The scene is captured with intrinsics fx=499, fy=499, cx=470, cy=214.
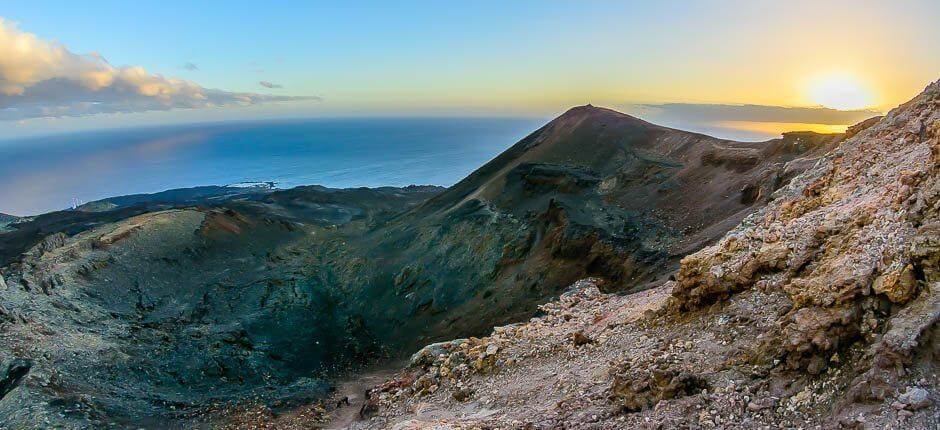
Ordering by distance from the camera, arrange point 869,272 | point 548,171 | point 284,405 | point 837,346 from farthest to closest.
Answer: point 548,171
point 284,405
point 869,272
point 837,346

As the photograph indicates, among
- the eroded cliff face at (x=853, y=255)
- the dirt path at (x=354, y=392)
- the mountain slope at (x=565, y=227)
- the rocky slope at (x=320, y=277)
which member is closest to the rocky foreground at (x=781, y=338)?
the eroded cliff face at (x=853, y=255)

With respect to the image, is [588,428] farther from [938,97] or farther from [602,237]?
[602,237]

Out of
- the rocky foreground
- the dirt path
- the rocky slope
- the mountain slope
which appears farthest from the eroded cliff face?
the dirt path

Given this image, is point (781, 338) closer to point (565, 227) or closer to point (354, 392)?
point (354, 392)

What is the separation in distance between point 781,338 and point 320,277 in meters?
39.4

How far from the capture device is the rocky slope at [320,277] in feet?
74.3

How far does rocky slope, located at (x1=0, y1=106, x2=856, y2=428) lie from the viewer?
22.7m

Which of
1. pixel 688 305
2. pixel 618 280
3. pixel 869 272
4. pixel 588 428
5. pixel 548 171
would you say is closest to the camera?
pixel 869 272

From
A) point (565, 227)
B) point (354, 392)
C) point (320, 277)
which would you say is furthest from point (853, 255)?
point (320, 277)

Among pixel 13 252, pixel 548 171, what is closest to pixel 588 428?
pixel 548 171

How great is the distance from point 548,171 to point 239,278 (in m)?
28.3

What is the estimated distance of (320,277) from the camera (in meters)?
43.7

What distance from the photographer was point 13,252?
50250 mm

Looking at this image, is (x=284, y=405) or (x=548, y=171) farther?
(x=548, y=171)
